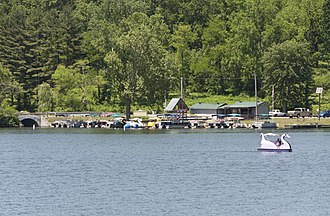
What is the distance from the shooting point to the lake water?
51906 millimetres

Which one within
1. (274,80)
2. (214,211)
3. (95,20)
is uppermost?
(95,20)

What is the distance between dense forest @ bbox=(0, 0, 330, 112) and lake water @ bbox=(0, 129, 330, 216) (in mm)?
33148

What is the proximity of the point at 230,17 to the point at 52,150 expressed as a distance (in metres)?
75.8

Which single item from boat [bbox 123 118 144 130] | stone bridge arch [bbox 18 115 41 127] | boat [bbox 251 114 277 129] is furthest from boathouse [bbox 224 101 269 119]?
stone bridge arch [bbox 18 115 41 127]

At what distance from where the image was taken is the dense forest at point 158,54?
142m

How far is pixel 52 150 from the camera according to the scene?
9469 centimetres

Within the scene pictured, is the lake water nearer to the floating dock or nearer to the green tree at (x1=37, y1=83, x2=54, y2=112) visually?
the floating dock

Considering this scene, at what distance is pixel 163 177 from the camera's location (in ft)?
217

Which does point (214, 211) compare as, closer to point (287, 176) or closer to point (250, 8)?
point (287, 176)

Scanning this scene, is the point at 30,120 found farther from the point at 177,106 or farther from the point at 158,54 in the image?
the point at 177,106

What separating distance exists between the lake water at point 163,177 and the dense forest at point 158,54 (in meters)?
33.1

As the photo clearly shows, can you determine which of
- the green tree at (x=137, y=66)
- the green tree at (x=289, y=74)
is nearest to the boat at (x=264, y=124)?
the green tree at (x=289, y=74)

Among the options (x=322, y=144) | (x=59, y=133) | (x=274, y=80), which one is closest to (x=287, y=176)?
(x=322, y=144)

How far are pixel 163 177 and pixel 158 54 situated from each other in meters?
76.3
